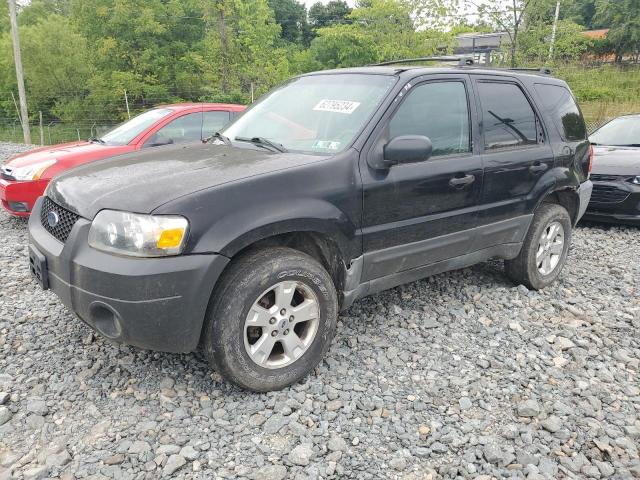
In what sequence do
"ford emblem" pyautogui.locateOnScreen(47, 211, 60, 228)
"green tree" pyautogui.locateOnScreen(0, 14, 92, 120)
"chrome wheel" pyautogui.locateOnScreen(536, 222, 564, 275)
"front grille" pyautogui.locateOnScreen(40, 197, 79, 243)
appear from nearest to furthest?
"front grille" pyautogui.locateOnScreen(40, 197, 79, 243) < "ford emblem" pyautogui.locateOnScreen(47, 211, 60, 228) < "chrome wheel" pyautogui.locateOnScreen(536, 222, 564, 275) < "green tree" pyautogui.locateOnScreen(0, 14, 92, 120)

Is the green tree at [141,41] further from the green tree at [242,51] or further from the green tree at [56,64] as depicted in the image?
the green tree at [242,51]

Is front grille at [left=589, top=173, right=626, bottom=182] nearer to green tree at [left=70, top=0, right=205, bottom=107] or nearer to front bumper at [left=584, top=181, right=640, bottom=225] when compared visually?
front bumper at [left=584, top=181, right=640, bottom=225]

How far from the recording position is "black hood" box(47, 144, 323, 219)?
103 inches

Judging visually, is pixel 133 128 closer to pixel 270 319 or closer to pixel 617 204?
pixel 270 319

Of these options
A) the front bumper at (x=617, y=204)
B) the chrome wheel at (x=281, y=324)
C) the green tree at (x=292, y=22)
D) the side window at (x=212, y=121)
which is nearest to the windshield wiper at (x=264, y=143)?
the chrome wheel at (x=281, y=324)

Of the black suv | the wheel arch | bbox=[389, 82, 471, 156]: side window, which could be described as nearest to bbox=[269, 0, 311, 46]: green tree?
the wheel arch

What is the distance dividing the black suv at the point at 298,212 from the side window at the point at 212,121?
10.8 feet

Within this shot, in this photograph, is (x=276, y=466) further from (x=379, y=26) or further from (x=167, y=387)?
(x=379, y=26)

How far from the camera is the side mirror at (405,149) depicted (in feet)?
10.0

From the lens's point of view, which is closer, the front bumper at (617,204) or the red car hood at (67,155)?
the red car hood at (67,155)

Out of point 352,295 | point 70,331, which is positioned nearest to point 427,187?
point 352,295

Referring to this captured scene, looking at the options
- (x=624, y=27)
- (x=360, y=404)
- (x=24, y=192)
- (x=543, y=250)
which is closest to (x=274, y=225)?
(x=360, y=404)

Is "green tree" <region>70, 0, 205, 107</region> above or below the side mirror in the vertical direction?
above

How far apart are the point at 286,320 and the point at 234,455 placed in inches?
29.5
